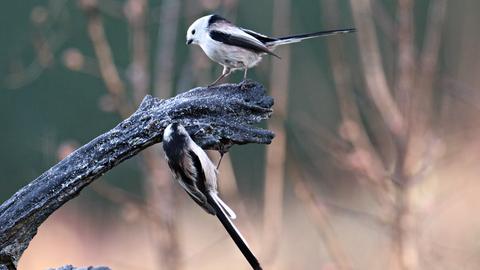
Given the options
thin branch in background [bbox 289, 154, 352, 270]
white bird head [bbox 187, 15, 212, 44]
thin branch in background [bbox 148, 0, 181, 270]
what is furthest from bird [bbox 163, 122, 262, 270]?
thin branch in background [bbox 148, 0, 181, 270]

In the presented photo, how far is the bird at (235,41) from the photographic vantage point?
114 inches

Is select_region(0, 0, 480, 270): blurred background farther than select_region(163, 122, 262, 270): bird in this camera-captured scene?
Yes

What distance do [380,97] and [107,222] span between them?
3950mm

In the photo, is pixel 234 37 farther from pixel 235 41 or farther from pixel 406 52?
pixel 406 52

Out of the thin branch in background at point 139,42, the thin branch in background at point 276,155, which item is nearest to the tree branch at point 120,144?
the thin branch in background at point 276,155

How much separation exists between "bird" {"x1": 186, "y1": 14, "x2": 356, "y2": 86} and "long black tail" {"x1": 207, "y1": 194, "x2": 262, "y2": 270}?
2.48 ft

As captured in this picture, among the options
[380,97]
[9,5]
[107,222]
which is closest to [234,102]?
[380,97]

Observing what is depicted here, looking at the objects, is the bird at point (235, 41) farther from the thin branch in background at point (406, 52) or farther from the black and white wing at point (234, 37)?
the thin branch in background at point (406, 52)

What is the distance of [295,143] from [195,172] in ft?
19.4

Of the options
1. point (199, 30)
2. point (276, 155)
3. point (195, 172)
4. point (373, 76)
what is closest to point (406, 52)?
point (373, 76)

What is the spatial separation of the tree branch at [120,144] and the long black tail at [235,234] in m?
0.15

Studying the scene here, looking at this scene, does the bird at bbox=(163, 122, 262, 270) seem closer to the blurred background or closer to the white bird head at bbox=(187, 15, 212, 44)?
the white bird head at bbox=(187, 15, 212, 44)

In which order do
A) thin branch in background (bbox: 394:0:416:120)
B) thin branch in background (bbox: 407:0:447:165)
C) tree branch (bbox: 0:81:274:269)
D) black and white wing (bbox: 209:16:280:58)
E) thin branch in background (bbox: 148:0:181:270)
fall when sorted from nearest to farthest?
tree branch (bbox: 0:81:274:269), black and white wing (bbox: 209:16:280:58), thin branch in background (bbox: 394:0:416:120), thin branch in background (bbox: 407:0:447:165), thin branch in background (bbox: 148:0:181:270)

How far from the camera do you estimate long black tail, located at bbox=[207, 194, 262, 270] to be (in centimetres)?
207
